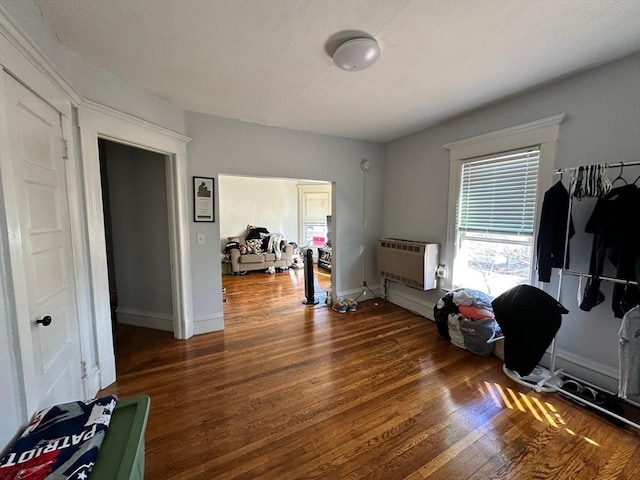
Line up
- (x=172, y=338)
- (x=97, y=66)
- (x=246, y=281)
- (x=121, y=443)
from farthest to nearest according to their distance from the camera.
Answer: (x=246, y=281) → (x=172, y=338) → (x=97, y=66) → (x=121, y=443)

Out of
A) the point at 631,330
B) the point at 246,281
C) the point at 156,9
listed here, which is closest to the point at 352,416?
the point at 631,330

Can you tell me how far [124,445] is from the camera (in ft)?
3.35

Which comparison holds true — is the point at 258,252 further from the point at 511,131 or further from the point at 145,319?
the point at 511,131

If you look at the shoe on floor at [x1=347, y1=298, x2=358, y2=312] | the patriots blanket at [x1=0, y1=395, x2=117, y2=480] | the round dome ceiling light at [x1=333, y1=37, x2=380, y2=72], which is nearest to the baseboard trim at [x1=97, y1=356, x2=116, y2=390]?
the patriots blanket at [x1=0, y1=395, x2=117, y2=480]

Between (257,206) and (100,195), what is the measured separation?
16.7 ft

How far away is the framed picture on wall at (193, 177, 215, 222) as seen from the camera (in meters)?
2.90

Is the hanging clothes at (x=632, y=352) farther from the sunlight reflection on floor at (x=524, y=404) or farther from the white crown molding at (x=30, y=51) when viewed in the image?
the white crown molding at (x=30, y=51)

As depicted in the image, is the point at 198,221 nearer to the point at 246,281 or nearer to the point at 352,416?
the point at 352,416

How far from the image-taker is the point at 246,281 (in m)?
5.65

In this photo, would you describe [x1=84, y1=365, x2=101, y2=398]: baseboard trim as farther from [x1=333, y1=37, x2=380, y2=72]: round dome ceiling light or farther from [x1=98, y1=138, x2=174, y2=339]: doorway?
[x1=333, y1=37, x2=380, y2=72]: round dome ceiling light

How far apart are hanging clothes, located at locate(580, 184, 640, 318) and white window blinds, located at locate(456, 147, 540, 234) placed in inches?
22.2

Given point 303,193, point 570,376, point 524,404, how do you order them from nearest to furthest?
1. point 524,404
2. point 570,376
3. point 303,193

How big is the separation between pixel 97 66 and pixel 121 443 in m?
2.48

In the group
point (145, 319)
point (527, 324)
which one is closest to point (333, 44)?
point (527, 324)
